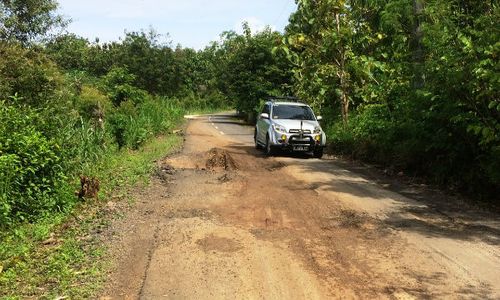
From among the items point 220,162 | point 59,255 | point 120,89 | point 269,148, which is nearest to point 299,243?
point 59,255

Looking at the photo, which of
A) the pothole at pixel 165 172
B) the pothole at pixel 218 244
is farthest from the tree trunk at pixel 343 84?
the pothole at pixel 218 244

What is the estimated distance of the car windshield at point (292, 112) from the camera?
1588cm

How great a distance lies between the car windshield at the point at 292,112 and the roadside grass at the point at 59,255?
6.92 metres

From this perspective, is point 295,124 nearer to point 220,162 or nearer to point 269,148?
point 269,148

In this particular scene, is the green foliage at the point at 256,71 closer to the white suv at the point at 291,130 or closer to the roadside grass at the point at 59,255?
the white suv at the point at 291,130

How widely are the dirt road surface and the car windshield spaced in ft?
17.1

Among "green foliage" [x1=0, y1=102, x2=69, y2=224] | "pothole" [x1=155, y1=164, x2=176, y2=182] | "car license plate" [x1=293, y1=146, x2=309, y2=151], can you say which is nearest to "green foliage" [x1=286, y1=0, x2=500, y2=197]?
"car license plate" [x1=293, y1=146, x2=309, y2=151]

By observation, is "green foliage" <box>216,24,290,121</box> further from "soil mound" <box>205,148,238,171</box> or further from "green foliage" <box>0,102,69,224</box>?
"green foliage" <box>0,102,69,224</box>

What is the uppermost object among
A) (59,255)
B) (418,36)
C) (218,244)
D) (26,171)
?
(418,36)

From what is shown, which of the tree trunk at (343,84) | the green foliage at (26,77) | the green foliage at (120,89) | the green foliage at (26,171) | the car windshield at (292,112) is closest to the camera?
the green foliage at (26,171)

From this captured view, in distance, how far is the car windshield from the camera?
52.1 feet

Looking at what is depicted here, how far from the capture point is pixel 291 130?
15000 millimetres

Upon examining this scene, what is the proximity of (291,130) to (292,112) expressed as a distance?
1.25 meters

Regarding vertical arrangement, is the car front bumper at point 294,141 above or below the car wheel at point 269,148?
above
